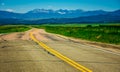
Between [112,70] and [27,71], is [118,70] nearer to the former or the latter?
[112,70]

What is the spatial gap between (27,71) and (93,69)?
243 centimetres

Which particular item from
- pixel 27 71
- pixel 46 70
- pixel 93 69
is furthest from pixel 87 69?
pixel 27 71

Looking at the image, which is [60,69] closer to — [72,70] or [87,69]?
[72,70]

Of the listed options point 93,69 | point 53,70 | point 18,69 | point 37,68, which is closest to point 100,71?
point 93,69

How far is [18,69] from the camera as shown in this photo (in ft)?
26.4

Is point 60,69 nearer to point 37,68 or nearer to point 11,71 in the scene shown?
point 37,68

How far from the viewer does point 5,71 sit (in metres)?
7.67

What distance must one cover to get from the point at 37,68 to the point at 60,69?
2.98 feet

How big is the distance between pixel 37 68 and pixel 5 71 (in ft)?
4.00

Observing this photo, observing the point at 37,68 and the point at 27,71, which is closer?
the point at 27,71

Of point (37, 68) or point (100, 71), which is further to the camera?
point (37, 68)

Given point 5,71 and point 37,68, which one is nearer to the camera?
point 5,71

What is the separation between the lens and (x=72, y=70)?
7902 mm

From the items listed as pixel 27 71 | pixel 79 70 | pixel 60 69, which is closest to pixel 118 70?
pixel 79 70
